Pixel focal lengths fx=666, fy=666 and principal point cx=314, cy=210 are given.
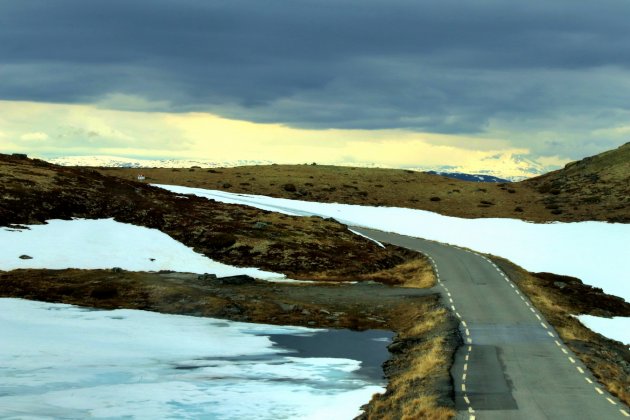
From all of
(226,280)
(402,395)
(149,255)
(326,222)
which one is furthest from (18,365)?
(326,222)

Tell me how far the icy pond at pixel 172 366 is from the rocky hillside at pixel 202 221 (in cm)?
1533

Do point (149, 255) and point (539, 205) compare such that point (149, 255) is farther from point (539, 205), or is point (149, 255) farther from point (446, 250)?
point (539, 205)

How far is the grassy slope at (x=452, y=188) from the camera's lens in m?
108

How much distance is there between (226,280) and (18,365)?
20.2 metres

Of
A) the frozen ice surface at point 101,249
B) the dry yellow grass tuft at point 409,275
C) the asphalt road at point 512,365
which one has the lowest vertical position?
the asphalt road at point 512,365

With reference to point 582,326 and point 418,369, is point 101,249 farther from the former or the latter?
point 582,326

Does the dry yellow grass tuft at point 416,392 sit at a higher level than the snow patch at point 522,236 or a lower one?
lower

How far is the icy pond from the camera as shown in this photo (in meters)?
25.4

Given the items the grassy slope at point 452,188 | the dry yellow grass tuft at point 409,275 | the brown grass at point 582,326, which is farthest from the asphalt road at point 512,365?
the grassy slope at point 452,188

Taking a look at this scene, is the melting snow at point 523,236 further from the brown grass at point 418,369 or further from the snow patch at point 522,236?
the brown grass at point 418,369

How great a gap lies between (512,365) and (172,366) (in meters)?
15.8

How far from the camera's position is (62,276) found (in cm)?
4538

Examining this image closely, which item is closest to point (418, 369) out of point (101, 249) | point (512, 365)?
point (512, 365)

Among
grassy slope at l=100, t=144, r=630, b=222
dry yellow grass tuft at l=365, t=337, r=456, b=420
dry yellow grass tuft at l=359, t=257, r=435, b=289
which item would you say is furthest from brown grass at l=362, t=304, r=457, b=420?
grassy slope at l=100, t=144, r=630, b=222
